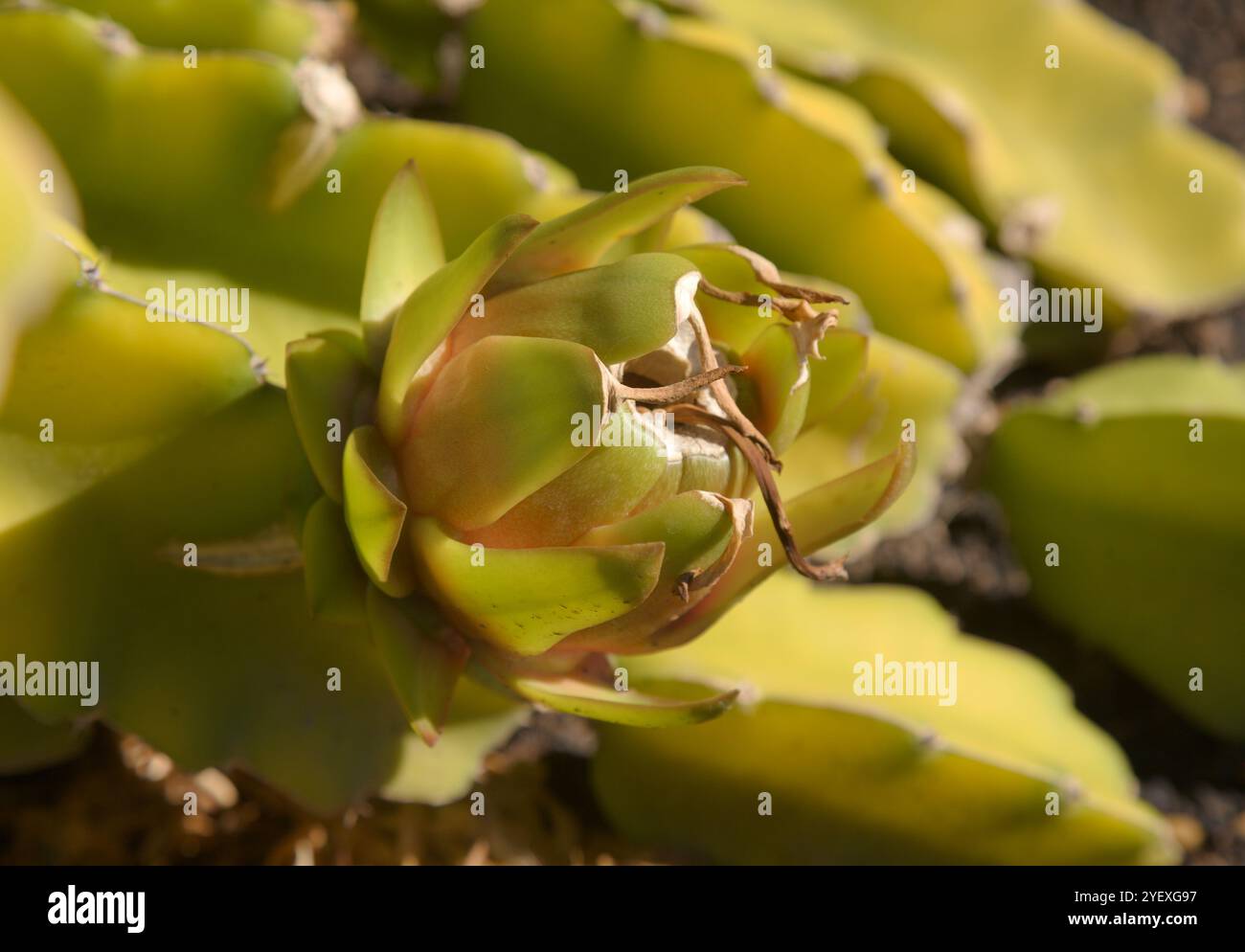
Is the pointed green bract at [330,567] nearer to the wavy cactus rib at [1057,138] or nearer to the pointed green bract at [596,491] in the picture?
the pointed green bract at [596,491]

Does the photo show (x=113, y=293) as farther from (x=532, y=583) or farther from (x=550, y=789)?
(x=550, y=789)

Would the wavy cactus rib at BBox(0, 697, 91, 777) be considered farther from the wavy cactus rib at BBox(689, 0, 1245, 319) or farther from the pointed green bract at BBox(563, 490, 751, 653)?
the wavy cactus rib at BBox(689, 0, 1245, 319)

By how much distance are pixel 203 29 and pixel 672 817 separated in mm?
941

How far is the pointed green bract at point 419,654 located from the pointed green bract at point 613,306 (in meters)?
0.23

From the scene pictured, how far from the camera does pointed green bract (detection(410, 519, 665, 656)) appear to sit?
83 centimetres

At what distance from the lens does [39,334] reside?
0.96m

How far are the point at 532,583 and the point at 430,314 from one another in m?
0.21

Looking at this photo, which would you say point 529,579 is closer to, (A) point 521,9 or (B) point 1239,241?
(A) point 521,9

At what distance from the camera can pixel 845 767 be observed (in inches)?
50.4

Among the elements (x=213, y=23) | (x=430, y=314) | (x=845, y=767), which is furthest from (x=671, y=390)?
(x=213, y=23)

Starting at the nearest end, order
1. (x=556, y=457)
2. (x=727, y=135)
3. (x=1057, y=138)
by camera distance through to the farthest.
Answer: (x=556, y=457)
(x=727, y=135)
(x=1057, y=138)

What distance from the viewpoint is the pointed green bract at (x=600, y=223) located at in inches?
35.6

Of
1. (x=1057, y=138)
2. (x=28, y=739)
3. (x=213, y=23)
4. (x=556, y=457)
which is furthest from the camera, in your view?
(x=1057, y=138)

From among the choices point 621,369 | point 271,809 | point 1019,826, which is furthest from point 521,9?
point 1019,826
